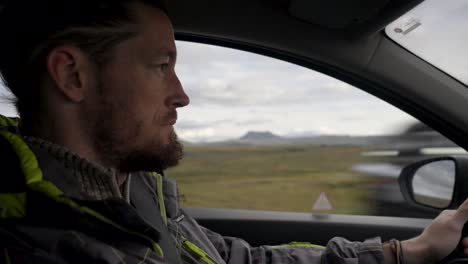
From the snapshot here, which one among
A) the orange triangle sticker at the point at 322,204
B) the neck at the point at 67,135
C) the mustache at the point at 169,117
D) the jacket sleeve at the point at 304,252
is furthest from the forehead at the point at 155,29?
the orange triangle sticker at the point at 322,204

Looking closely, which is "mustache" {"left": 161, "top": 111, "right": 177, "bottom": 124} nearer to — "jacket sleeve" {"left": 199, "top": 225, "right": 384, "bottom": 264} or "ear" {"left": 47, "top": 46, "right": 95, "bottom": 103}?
"ear" {"left": 47, "top": 46, "right": 95, "bottom": 103}

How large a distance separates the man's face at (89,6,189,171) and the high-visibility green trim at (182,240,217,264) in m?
0.29

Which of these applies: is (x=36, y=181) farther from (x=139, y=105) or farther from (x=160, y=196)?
(x=160, y=196)

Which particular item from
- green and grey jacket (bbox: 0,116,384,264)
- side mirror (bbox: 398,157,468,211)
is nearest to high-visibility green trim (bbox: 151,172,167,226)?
green and grey jacket (bbox: 0,116,384,264)

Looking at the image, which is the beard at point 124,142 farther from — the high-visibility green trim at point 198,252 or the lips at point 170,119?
the high-visibility green trim at point 198,252

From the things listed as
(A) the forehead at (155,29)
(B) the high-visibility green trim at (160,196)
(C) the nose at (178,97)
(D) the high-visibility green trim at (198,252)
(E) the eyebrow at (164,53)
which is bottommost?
(D) the high-visibility green trim at (198,252)

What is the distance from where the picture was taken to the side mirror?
2.13m

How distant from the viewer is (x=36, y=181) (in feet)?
3.94

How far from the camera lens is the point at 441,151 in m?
2.45

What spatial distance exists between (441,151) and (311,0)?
41.0 inches

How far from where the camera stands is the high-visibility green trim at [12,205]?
1224mm

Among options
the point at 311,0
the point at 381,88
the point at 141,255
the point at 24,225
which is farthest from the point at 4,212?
the point at 381,88

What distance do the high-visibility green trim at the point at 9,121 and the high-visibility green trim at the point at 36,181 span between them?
22 cm

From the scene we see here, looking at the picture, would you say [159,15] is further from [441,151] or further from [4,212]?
[441,151]
